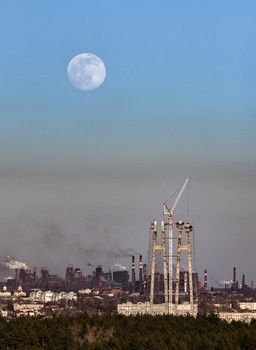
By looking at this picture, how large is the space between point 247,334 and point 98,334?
15927 mm

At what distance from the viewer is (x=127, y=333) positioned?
72.0 meters

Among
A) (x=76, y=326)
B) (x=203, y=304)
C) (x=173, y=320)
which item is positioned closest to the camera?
(x=76, y=326)

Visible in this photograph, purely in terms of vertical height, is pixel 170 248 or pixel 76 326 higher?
pixel 170 248

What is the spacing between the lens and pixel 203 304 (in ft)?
654

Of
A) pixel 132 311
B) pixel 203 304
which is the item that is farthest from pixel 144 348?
pixel 203 304

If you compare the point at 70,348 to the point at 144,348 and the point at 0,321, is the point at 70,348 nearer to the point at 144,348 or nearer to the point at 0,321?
the point at 144,348

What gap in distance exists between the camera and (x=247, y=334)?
58.0 metres

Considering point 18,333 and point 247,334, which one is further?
point 18,333

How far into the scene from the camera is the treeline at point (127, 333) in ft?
191

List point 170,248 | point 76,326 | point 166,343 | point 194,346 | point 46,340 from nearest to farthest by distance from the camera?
1. point 194,346
2. point 166,343
3. point 46,340
4. point 76,326
5. point 170,248

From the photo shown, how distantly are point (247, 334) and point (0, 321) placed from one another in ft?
91.5

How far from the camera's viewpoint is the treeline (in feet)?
191

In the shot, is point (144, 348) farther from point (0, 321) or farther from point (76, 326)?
point (0, 321)

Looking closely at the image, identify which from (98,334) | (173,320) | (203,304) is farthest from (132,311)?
(98,334)
